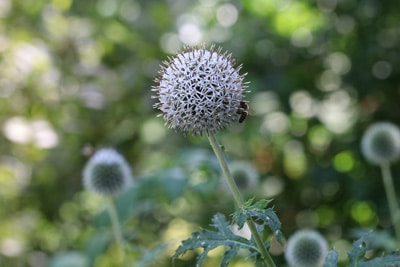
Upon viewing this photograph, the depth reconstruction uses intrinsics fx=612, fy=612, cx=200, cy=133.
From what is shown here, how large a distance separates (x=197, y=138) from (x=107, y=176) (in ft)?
3.93

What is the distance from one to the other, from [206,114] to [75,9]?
3.21 m

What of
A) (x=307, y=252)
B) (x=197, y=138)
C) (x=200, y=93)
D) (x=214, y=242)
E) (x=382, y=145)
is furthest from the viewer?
(x=197, y=138)

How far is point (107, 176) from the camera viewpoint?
3123mm

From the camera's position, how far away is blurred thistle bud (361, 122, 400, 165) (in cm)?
329

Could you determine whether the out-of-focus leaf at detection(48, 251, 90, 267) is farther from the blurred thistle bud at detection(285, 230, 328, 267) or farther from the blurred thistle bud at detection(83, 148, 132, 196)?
the blurred thistle bud at detection(285, 230, 328, 267)

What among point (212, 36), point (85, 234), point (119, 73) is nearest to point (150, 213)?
point (85, 234)

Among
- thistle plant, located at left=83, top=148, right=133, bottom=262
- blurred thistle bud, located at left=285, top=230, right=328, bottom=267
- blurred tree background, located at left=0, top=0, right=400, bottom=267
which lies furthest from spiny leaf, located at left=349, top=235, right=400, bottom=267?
blurred tree background, located at left=0, top=0, right=400, bottom=267

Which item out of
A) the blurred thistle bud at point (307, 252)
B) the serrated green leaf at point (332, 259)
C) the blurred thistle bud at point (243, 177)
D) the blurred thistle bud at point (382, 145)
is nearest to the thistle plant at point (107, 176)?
the blurred thistle bud at point (243, 177)

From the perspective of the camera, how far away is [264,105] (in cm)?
427

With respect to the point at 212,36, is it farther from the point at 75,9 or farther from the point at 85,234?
the point at 85,234

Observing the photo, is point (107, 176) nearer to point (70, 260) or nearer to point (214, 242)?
point (70, 260)

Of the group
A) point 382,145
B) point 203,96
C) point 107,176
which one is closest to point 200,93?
point 203,96

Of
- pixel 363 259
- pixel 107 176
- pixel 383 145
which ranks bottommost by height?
pixel 363 259

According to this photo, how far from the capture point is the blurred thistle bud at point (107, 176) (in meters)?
3.07
